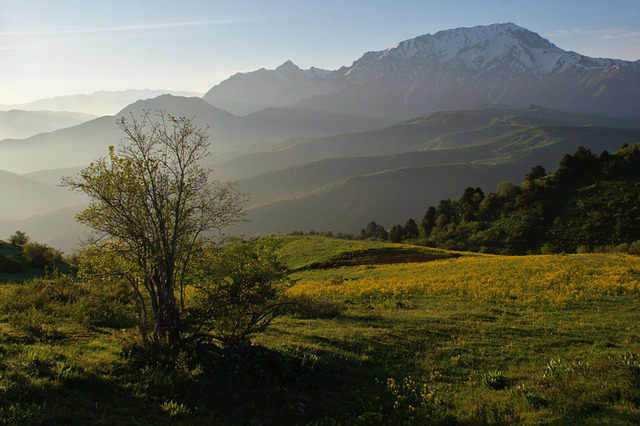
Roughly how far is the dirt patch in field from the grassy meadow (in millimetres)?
21045

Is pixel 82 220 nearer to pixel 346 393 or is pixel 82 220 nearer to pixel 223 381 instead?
pixel 223 381

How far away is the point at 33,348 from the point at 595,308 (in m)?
23.9

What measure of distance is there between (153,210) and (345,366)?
8440 mm

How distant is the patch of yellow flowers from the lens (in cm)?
2019

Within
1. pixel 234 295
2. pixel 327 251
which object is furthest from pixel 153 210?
pixel 327 251

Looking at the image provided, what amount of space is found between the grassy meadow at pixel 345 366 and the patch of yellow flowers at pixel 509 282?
586 millimetres

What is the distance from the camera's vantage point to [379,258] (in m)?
42.8

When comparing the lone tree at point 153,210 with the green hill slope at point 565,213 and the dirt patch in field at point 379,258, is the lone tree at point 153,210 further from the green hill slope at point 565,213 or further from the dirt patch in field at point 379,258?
the green hill slope at point 565,213

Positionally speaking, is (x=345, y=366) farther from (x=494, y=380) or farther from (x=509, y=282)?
(x=509, y=282)

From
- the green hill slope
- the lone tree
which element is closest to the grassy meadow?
the lone tree

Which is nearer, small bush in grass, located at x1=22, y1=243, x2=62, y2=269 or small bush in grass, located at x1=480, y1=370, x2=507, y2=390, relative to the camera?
small bush in grass, located at x1=480, y1=370, x2=507, y2=390

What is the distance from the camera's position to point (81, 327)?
13.4 m

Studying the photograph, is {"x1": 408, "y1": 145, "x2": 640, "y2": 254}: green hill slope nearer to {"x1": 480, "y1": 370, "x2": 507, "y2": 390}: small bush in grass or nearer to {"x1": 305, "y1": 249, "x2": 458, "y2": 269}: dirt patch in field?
{"x1": 305, "y1": 249, "x2": 458, "y2": 269}: dirt patch in field

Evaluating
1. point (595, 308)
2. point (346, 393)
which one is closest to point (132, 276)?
point (346, 393)
